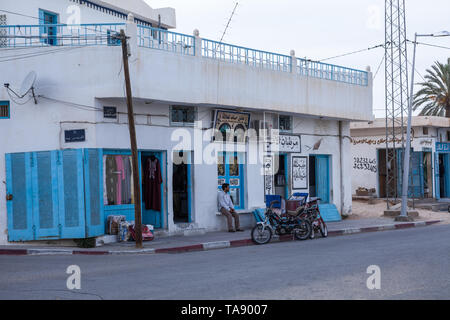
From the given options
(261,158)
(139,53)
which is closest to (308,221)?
(261,158)

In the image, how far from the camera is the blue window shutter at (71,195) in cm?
1645

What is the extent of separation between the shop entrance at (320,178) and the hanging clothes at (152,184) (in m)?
8.18

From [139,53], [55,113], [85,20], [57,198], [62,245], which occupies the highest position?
[85,20]

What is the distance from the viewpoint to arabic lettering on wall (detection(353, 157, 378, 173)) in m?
34.7

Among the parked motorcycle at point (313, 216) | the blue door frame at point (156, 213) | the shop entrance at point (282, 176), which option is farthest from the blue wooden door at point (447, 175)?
the blue door frame at point (156, 213)

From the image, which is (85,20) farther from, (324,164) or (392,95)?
(392,95)

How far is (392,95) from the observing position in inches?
1054

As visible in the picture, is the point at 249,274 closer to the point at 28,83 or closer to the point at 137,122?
the point at 137,122

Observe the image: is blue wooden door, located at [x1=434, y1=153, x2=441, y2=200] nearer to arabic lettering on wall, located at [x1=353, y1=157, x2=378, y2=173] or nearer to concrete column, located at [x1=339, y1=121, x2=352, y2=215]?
arabic lettering on wall, located at [x1=353, y1=157, x2=378, y2=173]

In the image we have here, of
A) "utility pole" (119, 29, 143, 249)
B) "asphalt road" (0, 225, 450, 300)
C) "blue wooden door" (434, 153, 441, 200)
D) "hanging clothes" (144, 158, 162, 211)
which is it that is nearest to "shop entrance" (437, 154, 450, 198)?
"blue wooden door" (434, 153, 441, 200)

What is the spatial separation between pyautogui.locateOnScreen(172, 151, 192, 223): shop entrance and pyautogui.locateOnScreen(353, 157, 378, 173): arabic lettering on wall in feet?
57.1

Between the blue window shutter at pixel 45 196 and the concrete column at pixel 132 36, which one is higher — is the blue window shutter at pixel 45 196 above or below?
below

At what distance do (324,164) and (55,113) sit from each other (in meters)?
12.0

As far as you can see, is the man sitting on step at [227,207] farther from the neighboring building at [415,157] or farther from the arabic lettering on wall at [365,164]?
the arabic lettering on wall at [365,164]
